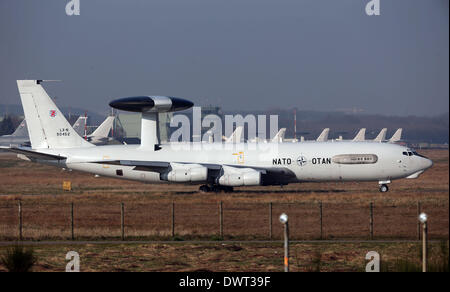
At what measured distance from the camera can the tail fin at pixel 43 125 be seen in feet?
200

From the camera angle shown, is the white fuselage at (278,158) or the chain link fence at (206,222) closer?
the chain link fence at (206,222)

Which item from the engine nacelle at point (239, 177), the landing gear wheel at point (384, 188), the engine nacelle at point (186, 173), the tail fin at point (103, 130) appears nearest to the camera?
the landing gear wheel at point (384, 188)

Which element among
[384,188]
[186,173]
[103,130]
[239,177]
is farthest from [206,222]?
[103,130]

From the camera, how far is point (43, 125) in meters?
61.3

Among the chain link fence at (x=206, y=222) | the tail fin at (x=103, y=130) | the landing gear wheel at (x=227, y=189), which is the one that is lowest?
the landing gear wheel at (x=227, y=189)

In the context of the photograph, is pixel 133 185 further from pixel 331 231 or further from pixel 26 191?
pixel 331 231

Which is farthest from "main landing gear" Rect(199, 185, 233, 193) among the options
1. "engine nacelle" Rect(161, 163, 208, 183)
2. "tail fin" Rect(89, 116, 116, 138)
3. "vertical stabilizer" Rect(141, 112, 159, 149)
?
"tail fin" Rect(89, 116, 116, 138)

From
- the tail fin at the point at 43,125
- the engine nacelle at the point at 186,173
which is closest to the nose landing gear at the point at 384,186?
the engine nacelle at the point at 186,173

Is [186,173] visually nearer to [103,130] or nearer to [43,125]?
[43,125]

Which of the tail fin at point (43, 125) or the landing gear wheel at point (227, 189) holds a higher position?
the tail fin at point (43, 125)

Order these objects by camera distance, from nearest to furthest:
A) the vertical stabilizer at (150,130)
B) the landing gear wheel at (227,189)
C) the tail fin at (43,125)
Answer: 1. the landing gear wheel at (227,189)
2. the vertical stabilizer at (150,130)
3. the tail fin at (43,125)

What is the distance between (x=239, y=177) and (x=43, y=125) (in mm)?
18575

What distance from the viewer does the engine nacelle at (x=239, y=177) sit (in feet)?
184

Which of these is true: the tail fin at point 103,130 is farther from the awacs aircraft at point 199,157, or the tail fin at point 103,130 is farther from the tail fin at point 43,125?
the awacs aircraft at point 199,157
